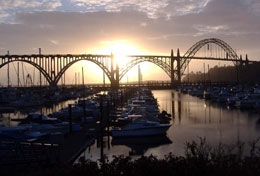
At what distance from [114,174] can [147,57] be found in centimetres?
12098

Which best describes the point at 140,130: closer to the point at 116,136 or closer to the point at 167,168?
the point at 116,136

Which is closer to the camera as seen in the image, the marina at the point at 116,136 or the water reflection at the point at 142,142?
the marina at the point at 116,136

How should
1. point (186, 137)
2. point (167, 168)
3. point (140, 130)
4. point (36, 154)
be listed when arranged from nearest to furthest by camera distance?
1. point (167, 168)
2. point (36, 154)
3. point (140, 130)
4. point (186, 137)

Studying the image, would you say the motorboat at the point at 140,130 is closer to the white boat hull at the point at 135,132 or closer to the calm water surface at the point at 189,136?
the white boat hull at the point at 135,132

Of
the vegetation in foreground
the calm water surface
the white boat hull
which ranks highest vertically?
the vegetation in foreground

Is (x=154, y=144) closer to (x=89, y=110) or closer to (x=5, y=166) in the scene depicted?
(x=5, y=166)

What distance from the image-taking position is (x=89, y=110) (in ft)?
160

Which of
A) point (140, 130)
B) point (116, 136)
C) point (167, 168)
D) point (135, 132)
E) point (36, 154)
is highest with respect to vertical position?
point (167, 168)

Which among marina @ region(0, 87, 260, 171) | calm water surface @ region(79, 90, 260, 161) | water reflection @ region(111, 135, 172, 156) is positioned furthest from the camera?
water reflection @ region(111, 135, 172, 156)

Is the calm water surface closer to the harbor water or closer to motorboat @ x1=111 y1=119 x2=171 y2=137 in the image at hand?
the harbor water

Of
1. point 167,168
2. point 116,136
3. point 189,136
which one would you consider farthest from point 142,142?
point 167,168

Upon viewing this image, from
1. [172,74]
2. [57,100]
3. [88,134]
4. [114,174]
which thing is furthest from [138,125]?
[172,74]

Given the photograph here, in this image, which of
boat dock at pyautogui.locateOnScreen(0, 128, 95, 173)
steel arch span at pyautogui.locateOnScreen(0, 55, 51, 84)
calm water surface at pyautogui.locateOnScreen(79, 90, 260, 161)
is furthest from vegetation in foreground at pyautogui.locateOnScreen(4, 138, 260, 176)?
steel arch span at pyautogui.locateOnScreen(0, 55, 51, 84)

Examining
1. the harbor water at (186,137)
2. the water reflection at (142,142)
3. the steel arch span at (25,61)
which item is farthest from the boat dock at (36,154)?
the steel arch span at (25,61)
